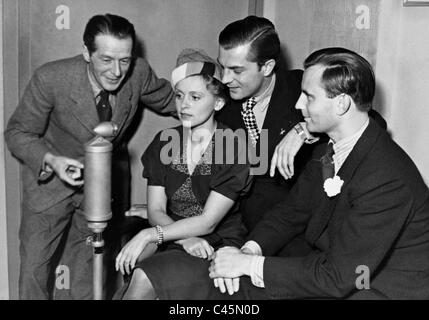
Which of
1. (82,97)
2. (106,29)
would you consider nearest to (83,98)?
(82,97)

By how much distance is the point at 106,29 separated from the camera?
6.14 ft

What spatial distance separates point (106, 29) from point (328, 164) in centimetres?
79

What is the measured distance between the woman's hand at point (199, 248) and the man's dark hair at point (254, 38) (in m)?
0.64

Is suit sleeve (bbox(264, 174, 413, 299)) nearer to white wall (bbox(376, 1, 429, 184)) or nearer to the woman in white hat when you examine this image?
the woman in white hat

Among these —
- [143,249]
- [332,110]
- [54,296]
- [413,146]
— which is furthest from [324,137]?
[54,296]

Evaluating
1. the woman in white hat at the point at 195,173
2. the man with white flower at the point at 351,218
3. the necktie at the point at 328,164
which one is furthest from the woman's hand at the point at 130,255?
the necktie at the point at 328,164

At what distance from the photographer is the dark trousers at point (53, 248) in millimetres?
2012

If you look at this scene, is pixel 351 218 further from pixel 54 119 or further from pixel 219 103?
pixel 54 119

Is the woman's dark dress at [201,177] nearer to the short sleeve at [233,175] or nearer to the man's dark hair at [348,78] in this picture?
the short sleeve at [233,175]

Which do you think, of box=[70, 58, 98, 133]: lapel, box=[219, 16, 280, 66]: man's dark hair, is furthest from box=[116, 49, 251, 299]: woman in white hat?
box=[70, 58, 98, 133]: lapel

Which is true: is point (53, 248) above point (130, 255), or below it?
below

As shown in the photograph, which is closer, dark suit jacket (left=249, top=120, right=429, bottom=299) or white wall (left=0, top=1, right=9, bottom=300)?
dark suit jacket (left=249, top=120, right=429, bottom=299)

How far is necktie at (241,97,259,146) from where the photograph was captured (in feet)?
6.71

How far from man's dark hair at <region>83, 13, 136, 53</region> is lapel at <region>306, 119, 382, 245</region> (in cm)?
77
